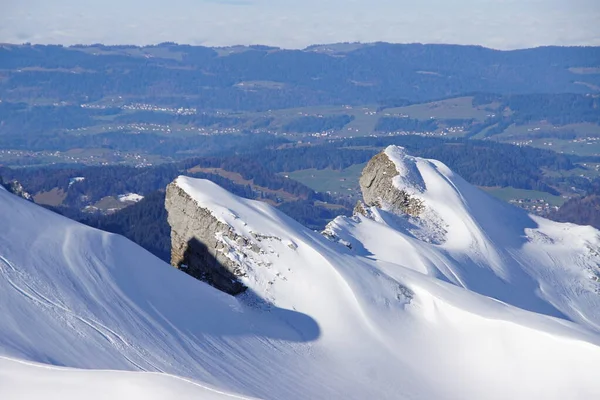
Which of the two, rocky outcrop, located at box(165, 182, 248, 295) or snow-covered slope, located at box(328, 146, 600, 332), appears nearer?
rocky outcrop, located at box(165, 182, 248, 295)

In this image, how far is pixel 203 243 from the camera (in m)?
32.2

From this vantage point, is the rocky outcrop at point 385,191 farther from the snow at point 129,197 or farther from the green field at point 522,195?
the green field at point 522,195

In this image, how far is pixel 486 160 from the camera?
190500 mm

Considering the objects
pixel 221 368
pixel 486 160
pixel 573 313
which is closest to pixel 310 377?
pixel 221 368

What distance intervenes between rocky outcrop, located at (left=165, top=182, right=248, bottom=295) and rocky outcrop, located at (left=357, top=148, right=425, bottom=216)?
41.2 feet

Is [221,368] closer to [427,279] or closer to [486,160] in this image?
[427,279]

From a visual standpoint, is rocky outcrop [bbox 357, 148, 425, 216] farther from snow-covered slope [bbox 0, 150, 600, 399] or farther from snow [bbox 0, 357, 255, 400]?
snow [bbox 0, 357, 255, 400]

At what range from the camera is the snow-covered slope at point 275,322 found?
23.2 meters

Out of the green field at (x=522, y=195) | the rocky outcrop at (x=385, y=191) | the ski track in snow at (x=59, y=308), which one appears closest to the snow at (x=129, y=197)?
the green field at (x=522, y=195)

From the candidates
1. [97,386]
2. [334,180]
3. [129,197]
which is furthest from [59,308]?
[334,180]

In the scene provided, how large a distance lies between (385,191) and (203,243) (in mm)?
14669

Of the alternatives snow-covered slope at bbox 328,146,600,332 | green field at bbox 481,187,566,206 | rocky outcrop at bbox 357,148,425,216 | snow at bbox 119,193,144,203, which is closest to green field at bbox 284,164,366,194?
green field at bbox 481,187,566,206

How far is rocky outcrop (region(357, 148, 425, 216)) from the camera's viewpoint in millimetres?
43812

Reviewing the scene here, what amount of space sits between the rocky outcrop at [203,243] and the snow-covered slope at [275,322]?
0.29 meters
